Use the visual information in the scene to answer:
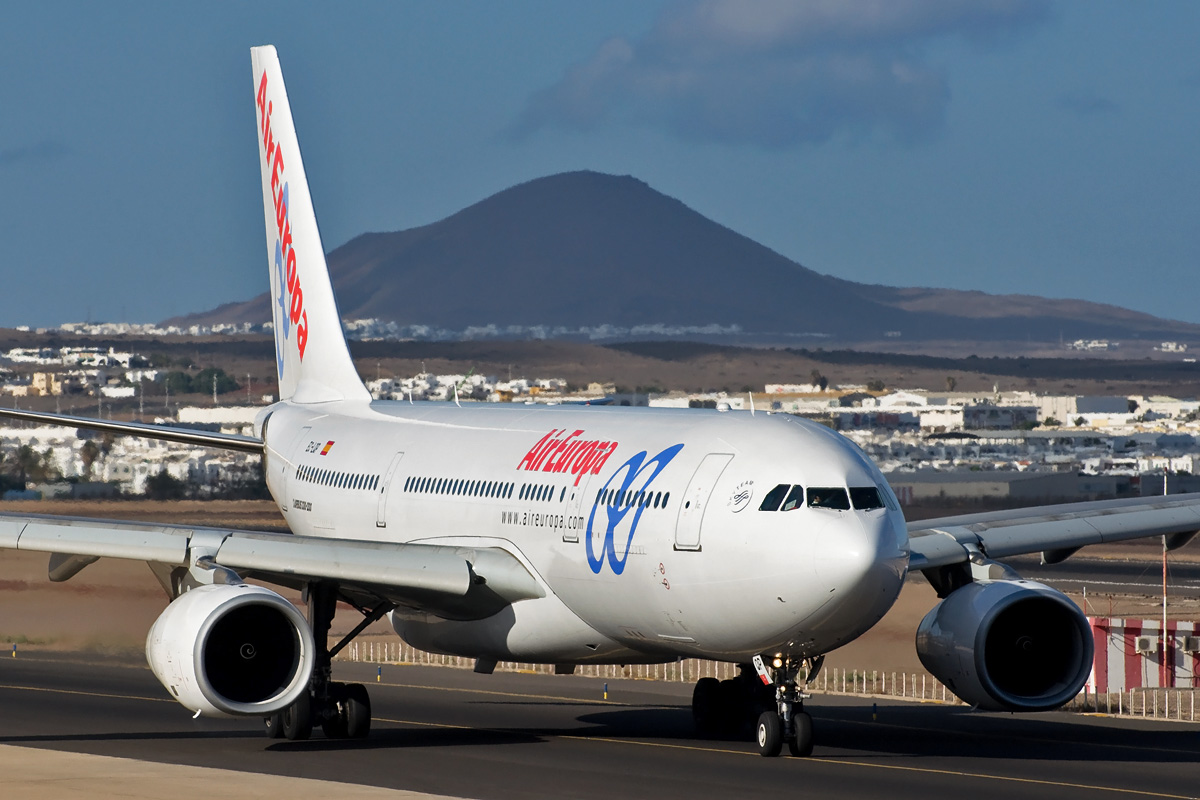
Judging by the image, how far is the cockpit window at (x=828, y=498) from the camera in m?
21.3

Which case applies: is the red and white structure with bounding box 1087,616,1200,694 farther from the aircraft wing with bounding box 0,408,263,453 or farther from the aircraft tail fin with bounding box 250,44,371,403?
the aircraft wing with bounding box 0,408,263,453

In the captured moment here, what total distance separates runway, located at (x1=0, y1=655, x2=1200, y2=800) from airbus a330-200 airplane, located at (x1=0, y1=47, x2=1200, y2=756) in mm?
883

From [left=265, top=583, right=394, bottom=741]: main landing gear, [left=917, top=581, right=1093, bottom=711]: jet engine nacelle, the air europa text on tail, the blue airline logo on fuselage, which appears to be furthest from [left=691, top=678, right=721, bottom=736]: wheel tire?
the air europa text on tail

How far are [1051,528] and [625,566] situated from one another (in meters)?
7.18

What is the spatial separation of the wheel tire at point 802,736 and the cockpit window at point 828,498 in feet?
8.75

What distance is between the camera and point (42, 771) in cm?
2155

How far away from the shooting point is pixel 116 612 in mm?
43312

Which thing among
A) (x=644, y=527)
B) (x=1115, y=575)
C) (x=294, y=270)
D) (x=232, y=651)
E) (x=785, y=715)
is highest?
(x=294, y=270)

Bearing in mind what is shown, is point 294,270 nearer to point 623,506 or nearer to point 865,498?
point 623,506

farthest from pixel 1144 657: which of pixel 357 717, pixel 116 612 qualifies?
pixel 116 612

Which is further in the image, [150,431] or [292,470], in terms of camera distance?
[292,470]

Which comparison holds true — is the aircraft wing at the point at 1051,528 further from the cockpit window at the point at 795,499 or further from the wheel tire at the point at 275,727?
the wheel tire at the point at 275,727

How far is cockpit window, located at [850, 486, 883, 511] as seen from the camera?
70.0ft

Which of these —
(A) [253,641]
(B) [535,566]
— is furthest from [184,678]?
(B) [535,566]
